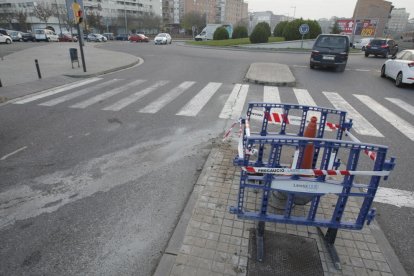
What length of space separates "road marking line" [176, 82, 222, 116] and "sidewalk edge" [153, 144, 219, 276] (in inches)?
146

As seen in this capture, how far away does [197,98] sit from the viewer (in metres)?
9.90

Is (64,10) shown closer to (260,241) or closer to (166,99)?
(166,99)

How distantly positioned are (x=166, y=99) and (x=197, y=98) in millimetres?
1123

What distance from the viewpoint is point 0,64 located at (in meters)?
17.4

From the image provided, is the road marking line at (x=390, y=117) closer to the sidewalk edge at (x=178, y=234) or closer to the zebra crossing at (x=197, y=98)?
the zebra crossing at (x=197, y=98)

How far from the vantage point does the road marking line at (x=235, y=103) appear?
26.5 ft

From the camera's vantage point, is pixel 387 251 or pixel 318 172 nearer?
pixel 318 172

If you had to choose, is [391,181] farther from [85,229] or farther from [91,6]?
[91,6]

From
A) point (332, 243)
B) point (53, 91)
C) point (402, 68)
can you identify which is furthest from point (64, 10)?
point (332, 243)

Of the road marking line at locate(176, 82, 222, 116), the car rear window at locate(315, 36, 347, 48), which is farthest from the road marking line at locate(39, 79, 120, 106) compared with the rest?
the car rear window at locate(315, 36, 347, 48)

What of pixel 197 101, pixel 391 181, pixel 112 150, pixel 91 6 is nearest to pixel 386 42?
pixel 197 101

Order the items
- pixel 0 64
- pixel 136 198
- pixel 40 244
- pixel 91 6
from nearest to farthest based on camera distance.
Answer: pixel 40 244 → pixel 136 198 → pixel 0 64 → pixel 91 6

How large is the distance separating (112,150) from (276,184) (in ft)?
13.1

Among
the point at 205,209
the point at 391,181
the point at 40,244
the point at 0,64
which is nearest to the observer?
the point at 40,244
